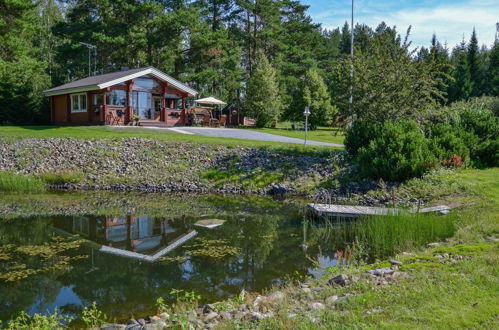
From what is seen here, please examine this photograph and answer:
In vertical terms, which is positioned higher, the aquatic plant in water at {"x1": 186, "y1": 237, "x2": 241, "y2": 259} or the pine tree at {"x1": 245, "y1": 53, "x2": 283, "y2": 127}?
the pine tree at {"x1": 245, "y1": 53, "x2": 283, "y2": 127}

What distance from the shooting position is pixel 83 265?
723 centimetres

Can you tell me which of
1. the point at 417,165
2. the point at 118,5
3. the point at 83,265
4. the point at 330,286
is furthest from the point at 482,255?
the point at 118,5

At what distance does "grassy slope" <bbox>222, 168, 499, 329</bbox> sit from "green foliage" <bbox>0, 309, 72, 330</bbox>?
79.7 inches

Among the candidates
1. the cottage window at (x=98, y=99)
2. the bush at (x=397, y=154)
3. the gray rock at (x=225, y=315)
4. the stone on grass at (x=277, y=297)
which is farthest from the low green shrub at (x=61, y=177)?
the gray rock at (x=225, y=315)

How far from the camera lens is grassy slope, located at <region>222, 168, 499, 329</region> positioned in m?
3.71

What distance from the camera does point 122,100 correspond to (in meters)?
26.9

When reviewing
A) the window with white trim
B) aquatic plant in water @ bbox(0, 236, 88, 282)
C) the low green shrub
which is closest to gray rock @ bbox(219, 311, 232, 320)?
aquatic plant in water @ bbox(0, 236, 88, 282)

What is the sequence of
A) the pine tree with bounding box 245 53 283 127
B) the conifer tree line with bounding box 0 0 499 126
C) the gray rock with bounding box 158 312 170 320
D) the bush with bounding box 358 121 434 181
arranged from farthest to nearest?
the pine tree with bounding box 245 53 283 127 < the conifer tree line with bounding box 0 0 499 126 < the bush with bounding box 358 121 434 181 < the gray rock with bounding box 158 312 170 320

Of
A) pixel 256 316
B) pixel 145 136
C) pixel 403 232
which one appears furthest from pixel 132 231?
pixel 145 136

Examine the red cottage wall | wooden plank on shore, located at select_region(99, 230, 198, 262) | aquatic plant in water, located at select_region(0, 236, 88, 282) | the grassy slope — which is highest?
the red cottage wall

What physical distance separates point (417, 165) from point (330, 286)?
975 cm

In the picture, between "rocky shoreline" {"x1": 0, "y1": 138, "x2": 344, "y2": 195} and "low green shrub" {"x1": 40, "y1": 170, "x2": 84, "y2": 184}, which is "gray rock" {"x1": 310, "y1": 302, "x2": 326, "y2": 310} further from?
"low green shrub" {"x1": 40, "y1": 170, "x2": 84, "y2": 184}

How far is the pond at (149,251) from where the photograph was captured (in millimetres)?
6059

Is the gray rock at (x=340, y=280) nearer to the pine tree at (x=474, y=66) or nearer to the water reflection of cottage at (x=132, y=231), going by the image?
the water reflection of cottage at (x=132, y=231)
